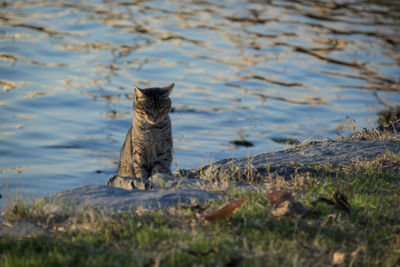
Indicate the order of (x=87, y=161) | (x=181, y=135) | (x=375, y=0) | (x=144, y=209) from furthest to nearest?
(x=375, y=0) < (x=181, y=135) < (x=87, y=161) < (x=144, y=209)

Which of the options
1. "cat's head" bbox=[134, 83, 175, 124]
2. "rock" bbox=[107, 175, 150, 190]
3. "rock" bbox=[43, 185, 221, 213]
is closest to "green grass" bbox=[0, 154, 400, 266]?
"rock" bbox=[43, 185, 221, 213]

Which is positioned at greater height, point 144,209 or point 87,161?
point 144,209

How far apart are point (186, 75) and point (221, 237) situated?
46.6ft

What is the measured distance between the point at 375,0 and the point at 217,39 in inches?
415

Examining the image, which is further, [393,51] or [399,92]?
[393,51]

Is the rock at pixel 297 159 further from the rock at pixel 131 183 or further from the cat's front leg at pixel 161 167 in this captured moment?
the rock at pixel 131 183

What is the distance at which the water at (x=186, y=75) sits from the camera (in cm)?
1394

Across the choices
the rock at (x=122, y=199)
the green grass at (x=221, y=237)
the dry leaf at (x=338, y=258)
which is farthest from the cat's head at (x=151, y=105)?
the dry leaf at (x=338, y=258)

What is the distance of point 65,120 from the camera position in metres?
15.3

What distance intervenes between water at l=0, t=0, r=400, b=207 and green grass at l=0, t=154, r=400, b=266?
5.24 metres

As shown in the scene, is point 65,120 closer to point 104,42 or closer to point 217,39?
point 104,42

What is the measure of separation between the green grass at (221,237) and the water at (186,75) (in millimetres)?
5238

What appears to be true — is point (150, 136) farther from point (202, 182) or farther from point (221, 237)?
point (221, 237)

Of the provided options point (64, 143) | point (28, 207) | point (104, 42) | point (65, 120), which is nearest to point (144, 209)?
point (28, 207)
